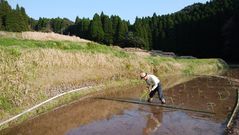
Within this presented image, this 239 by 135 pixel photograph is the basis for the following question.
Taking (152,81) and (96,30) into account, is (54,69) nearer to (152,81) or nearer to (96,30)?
(152,81)

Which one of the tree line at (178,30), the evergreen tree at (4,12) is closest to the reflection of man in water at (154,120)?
the tree line at (178,30)

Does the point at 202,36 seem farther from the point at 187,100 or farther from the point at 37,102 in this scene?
the point at 37,102

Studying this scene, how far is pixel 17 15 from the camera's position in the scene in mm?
97500

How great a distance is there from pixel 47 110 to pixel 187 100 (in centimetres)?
919

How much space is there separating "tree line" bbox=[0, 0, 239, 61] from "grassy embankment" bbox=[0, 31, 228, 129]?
135 feet

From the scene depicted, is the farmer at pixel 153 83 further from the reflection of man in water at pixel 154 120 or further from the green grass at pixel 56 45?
the green grass at pixel 56 45

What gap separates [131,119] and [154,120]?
112 centimetres

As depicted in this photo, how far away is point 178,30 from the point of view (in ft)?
320

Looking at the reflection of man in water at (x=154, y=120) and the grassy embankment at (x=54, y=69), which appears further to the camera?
the grassy embankment at (x=54, y=69)

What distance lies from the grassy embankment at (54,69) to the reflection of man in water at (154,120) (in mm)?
5503

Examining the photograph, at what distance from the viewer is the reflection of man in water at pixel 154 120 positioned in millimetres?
15460

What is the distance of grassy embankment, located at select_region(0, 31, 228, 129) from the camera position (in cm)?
1948

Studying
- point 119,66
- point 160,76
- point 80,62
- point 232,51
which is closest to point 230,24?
point 232,51

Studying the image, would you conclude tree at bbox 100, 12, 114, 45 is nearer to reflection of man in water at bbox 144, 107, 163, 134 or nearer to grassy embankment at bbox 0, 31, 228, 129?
grassy embankment at bbox 0, 31, 228, 129
